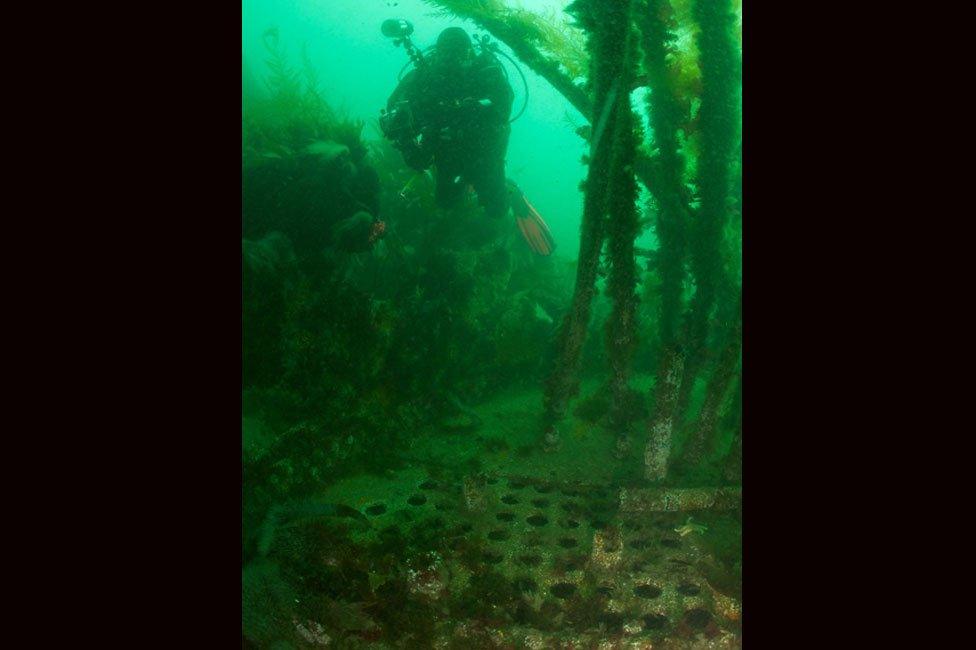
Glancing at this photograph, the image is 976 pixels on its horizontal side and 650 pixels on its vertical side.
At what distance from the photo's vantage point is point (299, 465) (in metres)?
4.25

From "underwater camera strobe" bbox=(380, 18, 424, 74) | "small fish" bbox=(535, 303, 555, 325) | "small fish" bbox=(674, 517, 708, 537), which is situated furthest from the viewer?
"small fish" bbox=(535, 303, 555, 325)

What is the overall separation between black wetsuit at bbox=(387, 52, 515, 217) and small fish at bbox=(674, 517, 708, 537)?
20.5 feet

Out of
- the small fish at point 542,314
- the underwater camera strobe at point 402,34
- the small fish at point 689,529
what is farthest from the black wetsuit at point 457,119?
the small fish at point 689,529

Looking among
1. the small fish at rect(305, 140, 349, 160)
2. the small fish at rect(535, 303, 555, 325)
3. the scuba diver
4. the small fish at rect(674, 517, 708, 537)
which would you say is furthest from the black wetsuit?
the small fish at rect(674, 517, 708, 537)

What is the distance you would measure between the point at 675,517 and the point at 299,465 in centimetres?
320

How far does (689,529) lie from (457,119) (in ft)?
A: 21.2

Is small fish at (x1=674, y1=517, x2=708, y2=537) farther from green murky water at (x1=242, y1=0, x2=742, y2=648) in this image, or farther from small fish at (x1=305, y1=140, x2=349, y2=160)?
small fish at (x1=305, y1=140, x2=349, y2=160)

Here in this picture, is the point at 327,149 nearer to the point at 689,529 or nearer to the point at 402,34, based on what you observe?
the point at 402,34

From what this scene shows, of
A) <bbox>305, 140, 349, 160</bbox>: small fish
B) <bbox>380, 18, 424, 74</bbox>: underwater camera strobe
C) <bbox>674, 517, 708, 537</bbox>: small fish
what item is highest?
<bbox>380, 18, 424, 74</bbox>: underwater camera strobe

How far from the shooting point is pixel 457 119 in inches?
296

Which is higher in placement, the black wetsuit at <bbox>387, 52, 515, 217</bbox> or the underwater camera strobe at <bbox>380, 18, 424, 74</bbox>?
the underwater camera strobe at <bbox>380, 18, 424, 74</bbox>

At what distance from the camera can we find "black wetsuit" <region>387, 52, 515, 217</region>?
752 centimetres

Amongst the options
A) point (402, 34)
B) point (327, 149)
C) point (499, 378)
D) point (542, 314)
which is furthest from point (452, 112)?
point (499, 378)

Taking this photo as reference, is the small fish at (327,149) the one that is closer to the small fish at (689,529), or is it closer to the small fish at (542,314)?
the small fish at (542,314)
